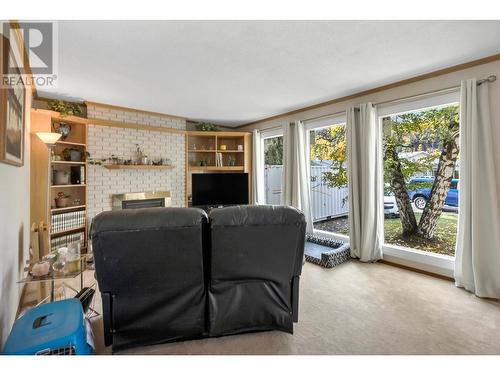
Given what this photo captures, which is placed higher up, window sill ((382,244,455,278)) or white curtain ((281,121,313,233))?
white curtain ((281,121,313,233))

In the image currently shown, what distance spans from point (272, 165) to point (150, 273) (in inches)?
159

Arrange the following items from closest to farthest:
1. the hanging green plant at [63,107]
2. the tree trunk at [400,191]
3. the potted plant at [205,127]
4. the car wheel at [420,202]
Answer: the car wheel at [420,202]
the tree trunk at [400,191]
the hanging green plant at [63,107]
the potted plant at [205,127]

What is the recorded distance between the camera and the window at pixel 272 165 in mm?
5188

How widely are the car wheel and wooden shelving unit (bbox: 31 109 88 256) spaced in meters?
4.55

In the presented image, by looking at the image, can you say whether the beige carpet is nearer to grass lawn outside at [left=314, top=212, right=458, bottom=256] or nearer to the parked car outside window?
grass lawn outside at [left=314, top=212, right=458, bottom=256]

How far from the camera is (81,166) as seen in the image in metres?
3.89

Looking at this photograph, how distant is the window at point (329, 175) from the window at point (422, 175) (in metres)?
0.68

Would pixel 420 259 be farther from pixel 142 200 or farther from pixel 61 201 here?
pixel 61 201

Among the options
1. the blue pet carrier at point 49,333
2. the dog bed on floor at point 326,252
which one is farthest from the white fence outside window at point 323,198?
the blue pet carrier at point 49,333

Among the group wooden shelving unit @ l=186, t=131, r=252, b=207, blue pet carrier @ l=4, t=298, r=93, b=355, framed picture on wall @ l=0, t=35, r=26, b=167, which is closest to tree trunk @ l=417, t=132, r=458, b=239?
wooden shelving unit @ l=186, t=131, r=252, b=207

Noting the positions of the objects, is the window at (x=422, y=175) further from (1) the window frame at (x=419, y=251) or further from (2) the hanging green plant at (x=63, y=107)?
(2) the hanging green plant at (x=63, y=107)

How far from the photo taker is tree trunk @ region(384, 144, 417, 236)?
138 inches
